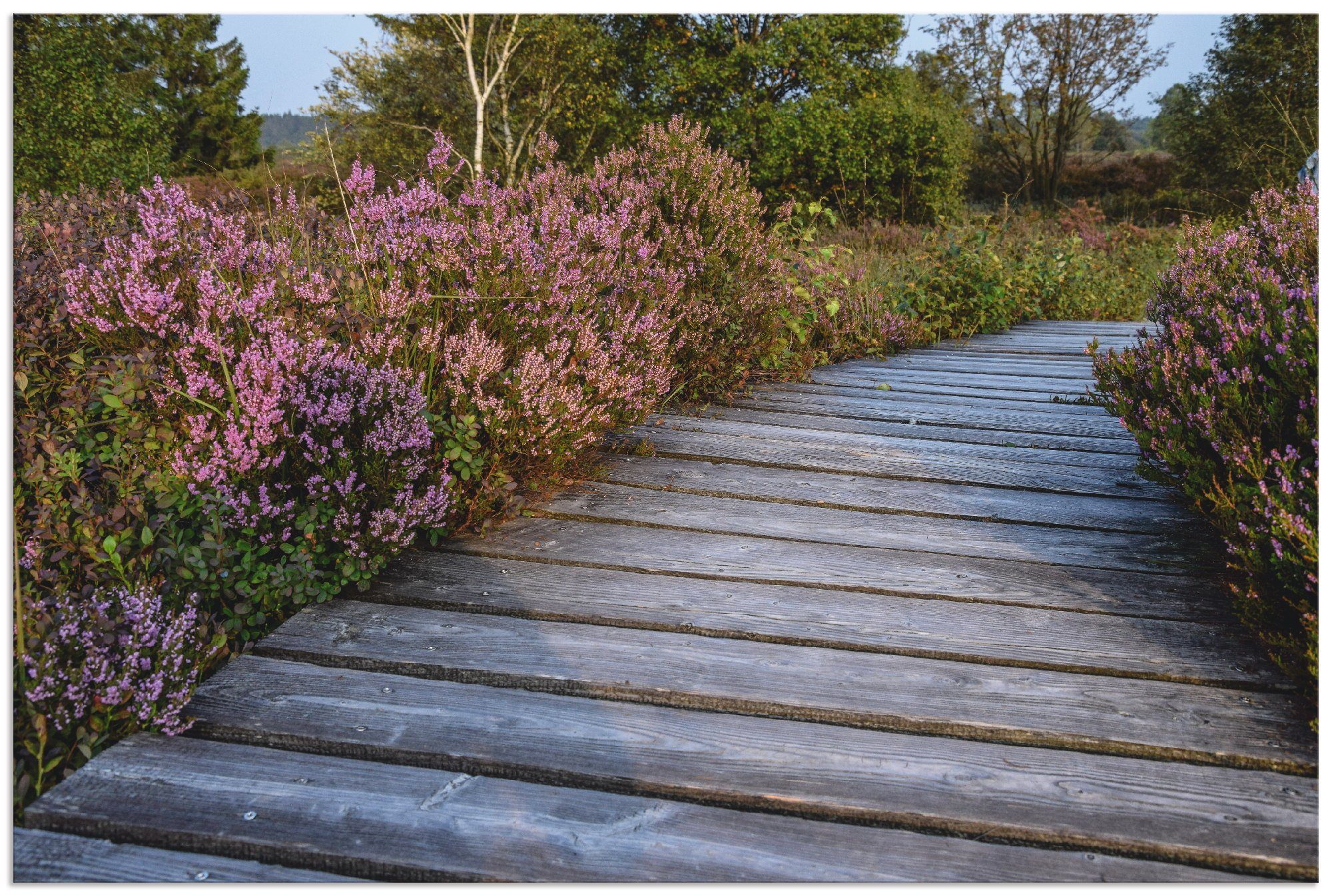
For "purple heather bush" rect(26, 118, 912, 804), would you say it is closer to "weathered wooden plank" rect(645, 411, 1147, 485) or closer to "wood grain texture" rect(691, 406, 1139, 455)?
"weathered wooden plank" rect(645, 411, 1147, 485)

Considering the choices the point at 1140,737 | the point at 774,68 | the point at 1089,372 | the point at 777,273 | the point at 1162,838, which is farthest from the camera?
the point at 774,68

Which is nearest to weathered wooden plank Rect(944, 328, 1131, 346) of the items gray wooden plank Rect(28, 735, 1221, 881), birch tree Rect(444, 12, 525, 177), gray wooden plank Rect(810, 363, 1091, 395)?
gray wooden plank Rect(810, 363, 1091, 395)

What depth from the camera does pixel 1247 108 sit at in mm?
14969

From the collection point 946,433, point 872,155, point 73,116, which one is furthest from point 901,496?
point 73,116

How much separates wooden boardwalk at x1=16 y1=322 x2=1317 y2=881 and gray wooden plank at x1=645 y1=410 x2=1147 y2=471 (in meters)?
0.45

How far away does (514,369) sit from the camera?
8.57 feet

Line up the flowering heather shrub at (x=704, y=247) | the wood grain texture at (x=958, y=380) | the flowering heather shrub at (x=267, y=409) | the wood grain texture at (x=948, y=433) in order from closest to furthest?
the flowering heather shrub at (x=267, y=409) → the wood grain texture at (x=948, y=433) → the flowering heather shrub at (x=704, y=247) → the wood grain texture at (x=958, y=380)

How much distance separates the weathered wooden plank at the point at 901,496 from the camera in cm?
276

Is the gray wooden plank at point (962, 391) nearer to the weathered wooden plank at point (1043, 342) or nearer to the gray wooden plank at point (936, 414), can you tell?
the gray wooden plank at point (936, 414)

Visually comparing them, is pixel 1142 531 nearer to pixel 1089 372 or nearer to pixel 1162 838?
pixel 1162 838

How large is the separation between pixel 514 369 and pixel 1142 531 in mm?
2080

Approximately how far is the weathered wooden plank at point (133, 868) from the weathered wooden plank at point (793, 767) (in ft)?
0.93

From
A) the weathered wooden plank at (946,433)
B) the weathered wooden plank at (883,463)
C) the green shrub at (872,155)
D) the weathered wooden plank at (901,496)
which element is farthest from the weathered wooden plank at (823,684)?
the green shrub at (872,155)

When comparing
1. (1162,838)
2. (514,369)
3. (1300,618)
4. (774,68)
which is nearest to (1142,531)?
(1300,618)
